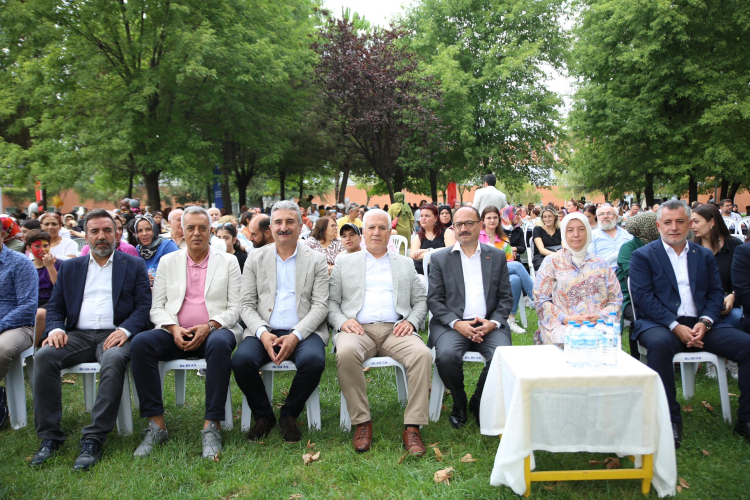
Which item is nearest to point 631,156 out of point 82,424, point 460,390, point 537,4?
point 537,4

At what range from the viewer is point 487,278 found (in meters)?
4.11

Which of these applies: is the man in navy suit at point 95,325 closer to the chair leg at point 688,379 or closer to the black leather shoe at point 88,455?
the black leather shoe at point 88,455

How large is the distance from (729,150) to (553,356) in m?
17.5

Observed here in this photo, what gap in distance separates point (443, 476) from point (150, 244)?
12.5 ft

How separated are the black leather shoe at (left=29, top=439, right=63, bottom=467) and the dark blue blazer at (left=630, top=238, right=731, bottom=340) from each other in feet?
13.7

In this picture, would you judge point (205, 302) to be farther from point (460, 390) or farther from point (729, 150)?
point (729, 150)

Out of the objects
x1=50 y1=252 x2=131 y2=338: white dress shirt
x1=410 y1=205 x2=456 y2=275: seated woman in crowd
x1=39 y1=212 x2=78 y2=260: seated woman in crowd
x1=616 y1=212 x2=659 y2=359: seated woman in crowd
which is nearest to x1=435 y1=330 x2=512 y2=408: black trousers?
x1=616 y1=212 x2=659 y2=359: seated woman in crowd

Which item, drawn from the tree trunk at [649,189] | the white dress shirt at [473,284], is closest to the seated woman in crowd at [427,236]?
the white dress shirt at [473,284]

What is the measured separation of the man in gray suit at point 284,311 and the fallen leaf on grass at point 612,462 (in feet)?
6.42

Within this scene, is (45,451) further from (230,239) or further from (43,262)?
(230,239)

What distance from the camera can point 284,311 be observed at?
4.02 m

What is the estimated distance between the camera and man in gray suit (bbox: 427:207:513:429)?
3873mm

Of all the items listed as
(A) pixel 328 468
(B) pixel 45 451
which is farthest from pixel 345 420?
(B) pixel 45 451

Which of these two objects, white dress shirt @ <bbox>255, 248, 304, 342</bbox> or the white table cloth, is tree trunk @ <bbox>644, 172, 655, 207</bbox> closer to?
white dress shirt @ <bbox>255, 248, 304, 342</bbox>
